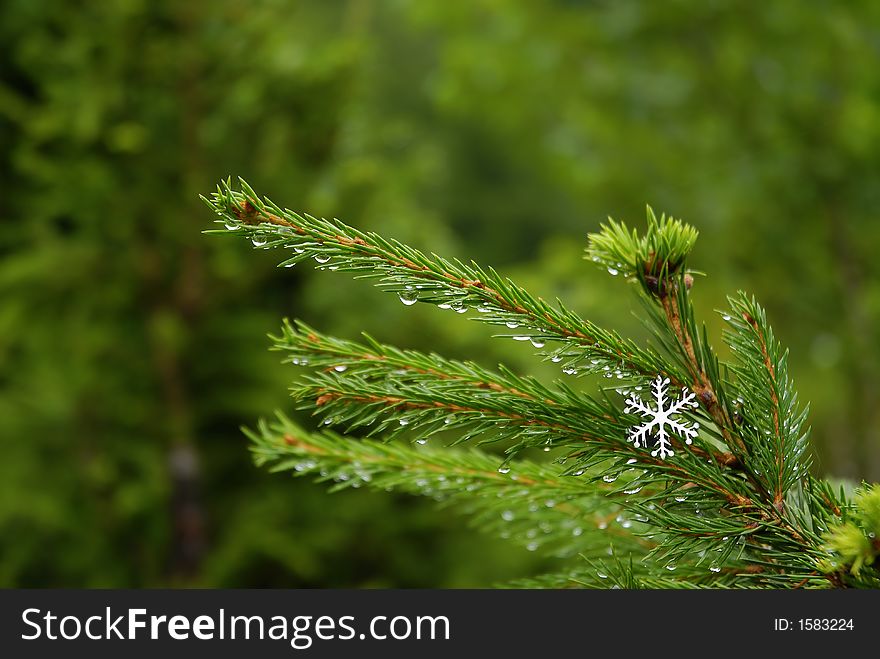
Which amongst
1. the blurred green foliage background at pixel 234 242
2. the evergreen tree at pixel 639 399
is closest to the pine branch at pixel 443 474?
the evergreen tree at pixel 639 399

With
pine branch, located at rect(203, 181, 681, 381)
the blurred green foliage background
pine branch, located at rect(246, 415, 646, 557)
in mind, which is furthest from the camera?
the blurred green foliage background

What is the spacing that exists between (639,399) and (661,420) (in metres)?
0.03

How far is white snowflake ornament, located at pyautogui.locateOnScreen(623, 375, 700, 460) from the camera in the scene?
2.33 ft

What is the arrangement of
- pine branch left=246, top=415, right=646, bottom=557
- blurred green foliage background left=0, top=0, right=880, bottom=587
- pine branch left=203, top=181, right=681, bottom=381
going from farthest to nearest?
blurred green foliage background left=0, top=0, right=880, bottom=587 < pine branch left=246, top=415, right=646, bottom=557 < pine branch left=203, top=181, right=681, bottom=381

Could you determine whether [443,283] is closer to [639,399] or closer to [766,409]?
[639,399]

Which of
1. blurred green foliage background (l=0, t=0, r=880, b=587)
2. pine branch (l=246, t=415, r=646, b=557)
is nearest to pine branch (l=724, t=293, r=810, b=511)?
pine branch (l=246, t=415, r=646, b=557)

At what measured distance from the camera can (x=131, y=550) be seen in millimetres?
3146

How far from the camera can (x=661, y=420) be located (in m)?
0.71

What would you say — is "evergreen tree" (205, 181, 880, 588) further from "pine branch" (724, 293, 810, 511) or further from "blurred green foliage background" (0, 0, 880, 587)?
"blurred green foliage background" (0, 0, 880, 587)

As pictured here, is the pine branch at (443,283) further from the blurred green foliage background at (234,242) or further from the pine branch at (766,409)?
the blurred green foliage background at (234,242)

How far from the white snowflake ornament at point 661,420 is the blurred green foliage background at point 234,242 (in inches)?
88.2

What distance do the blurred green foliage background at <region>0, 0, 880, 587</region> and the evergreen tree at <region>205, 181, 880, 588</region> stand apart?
2068 millimetres

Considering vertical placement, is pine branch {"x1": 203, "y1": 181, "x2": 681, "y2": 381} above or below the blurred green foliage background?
below

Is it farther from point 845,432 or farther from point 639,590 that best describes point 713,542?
point 845,432
